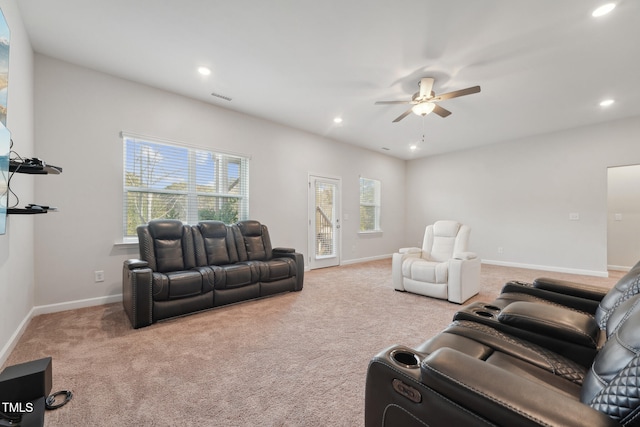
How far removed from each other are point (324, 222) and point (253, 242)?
2.13 metres

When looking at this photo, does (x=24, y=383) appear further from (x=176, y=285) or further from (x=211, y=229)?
(x=211, y=229)

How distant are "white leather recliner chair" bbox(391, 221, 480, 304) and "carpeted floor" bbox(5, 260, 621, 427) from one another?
0.80 ft

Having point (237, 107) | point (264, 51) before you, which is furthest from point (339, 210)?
point (264, 51)

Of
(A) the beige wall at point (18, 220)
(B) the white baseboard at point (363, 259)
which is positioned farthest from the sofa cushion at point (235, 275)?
(B) the white baseboard at point (363, 259)

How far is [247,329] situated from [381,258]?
5079 millimetres

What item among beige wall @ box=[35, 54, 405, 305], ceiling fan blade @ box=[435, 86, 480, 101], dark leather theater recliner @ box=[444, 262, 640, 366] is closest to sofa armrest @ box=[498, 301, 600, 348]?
dark leather theater recliner @ box=[444, 262, 640, 366]

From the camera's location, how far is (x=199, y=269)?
3.27 m

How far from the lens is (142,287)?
2.69 metres

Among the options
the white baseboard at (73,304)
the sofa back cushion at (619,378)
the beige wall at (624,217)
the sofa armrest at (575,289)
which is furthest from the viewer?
the beige wall at (624,217)

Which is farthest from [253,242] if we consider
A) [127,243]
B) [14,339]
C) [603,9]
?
[603,9]

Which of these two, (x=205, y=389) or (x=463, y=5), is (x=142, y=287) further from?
(x=463, y=5)

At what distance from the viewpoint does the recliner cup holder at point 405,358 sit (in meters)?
1.01

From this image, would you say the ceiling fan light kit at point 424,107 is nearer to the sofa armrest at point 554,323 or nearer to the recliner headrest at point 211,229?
the sofa armrest at point 554,323

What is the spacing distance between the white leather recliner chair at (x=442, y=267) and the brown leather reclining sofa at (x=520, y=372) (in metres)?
1.78
